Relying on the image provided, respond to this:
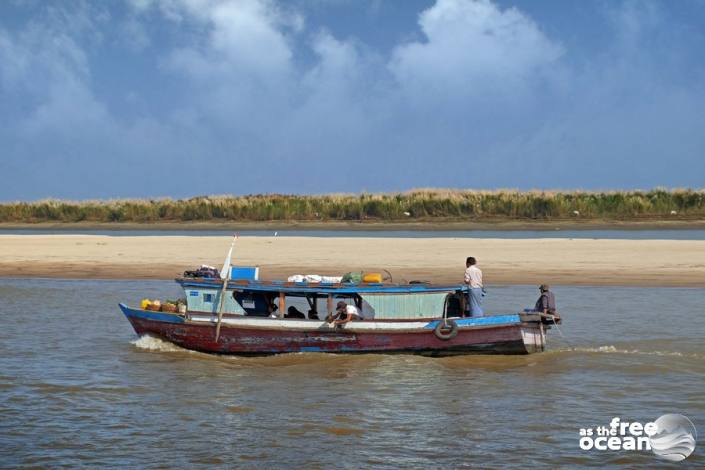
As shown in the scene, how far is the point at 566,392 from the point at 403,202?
1808 inches

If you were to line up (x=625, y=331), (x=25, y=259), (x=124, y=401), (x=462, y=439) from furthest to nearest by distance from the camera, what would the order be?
(x=25, y=259)
(x=625, y=331)
(x=124, y=401)
(x=462, y=439)

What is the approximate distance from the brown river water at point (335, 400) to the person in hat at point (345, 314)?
2.36 ft

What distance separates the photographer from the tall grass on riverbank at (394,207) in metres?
56.1

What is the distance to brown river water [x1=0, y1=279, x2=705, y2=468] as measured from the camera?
11.3 meters

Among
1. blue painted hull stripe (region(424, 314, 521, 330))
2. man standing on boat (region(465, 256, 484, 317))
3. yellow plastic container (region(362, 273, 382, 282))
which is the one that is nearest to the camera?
blue painted hull stripe (region(424, 314, 521, 330))

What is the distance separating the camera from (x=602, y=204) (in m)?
57.3

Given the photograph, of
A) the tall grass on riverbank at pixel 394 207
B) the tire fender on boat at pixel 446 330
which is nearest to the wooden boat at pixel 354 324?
the tire fender on boat at pixel 446 330

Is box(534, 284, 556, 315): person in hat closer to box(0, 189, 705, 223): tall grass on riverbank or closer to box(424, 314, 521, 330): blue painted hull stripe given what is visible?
box(424, 314, 521, 330): blue painted hull stripe

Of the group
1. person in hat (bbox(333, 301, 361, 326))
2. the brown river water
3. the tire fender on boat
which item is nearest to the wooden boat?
the tire fender on boat

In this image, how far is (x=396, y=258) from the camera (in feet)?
107

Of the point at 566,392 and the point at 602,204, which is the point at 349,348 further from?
the point at 602,204

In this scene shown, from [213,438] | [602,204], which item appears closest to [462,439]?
[213,438]

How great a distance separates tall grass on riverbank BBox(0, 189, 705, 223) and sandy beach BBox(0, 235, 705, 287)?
1702 cm

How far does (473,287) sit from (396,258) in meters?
15.2
